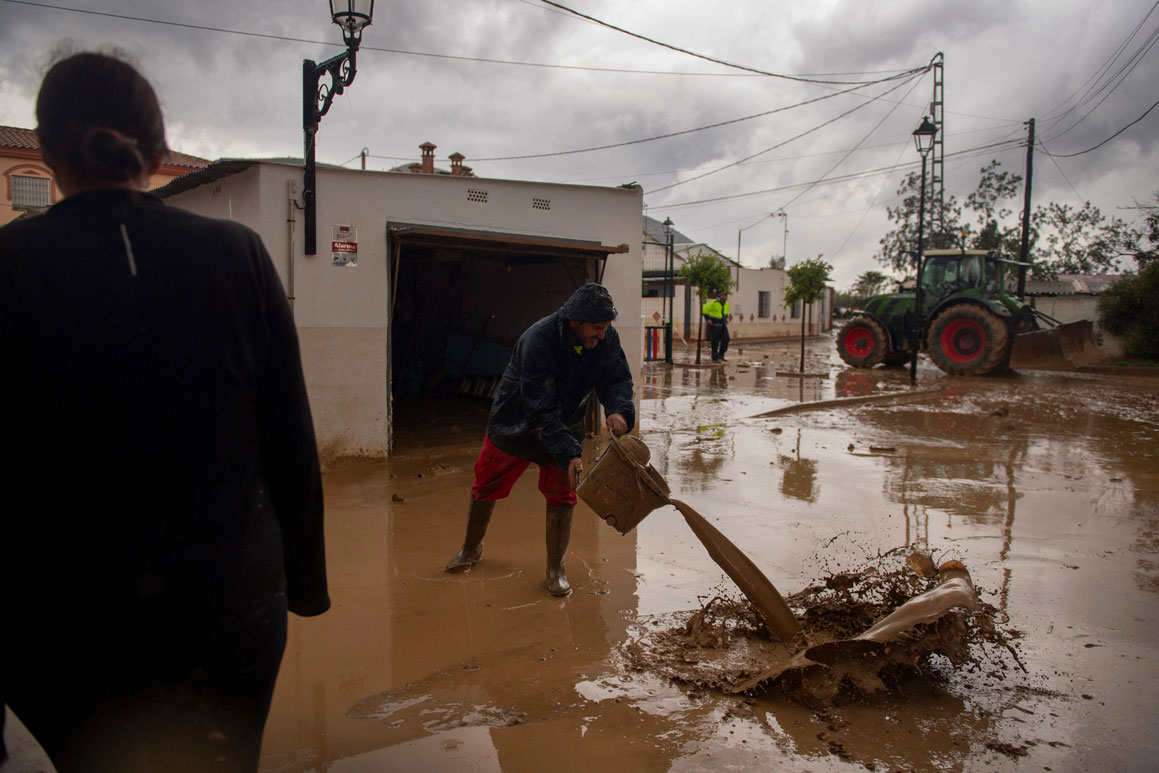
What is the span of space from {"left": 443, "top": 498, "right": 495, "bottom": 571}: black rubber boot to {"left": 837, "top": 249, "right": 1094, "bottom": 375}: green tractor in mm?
13851

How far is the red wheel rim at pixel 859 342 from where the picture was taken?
58.8 feet

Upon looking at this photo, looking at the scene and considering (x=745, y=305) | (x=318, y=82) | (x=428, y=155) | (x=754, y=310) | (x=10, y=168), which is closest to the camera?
(x=318, y=82)

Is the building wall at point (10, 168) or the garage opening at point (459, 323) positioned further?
the building wall at point (10, 168)

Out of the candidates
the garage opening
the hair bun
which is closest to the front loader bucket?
the garage opening

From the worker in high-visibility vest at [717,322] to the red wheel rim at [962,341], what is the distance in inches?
208

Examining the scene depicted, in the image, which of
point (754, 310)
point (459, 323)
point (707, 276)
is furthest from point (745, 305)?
point (459, 323)

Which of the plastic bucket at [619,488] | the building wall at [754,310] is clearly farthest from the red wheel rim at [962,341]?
the building wall at [754,310]

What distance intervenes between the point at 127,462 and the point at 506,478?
3.11 metres

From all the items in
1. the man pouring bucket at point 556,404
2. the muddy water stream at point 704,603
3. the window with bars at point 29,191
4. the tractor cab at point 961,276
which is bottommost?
the muddy water stream at point 704,603

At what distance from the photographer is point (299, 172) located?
7.10 m

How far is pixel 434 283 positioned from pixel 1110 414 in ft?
36.7

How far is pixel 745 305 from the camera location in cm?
3672

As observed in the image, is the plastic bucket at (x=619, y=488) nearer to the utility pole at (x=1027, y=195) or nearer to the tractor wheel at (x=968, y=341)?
the tractor wheel at (x=968, y=341)

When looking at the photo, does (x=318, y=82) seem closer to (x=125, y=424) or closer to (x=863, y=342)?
(x=125, y=424)
